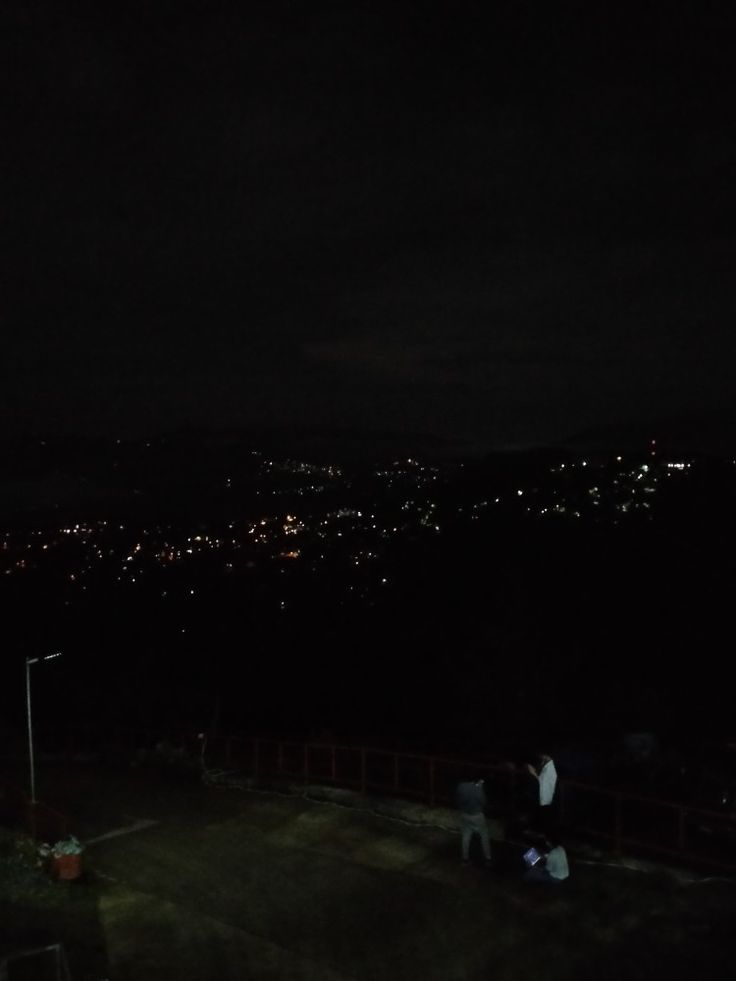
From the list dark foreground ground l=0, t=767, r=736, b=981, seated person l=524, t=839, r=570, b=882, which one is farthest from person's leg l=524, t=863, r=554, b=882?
dark foreground ground l=0, t=767, r=736, b=981

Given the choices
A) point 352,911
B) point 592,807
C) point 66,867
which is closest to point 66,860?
point 66,867

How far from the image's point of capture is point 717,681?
122 ft

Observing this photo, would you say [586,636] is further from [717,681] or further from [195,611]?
[195,611]

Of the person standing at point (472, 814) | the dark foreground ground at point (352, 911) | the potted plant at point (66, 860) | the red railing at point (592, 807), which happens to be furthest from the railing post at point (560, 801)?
the potted plant at point (66, 860)

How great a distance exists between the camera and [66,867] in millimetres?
11547

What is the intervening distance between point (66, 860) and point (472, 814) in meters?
4.72

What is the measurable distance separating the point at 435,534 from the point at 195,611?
18384 millimetres

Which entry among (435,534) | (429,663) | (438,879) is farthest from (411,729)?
(435,534)

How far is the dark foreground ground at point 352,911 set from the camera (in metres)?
8.67

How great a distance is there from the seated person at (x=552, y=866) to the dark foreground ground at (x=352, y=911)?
0.14 meters

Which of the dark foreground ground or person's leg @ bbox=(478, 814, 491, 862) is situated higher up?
person's leg @ bbox=(478, 814, 491, 862)

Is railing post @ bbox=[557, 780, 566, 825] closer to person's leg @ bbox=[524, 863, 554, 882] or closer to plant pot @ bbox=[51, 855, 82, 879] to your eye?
person's leg @ bbox=[524, 863, 554, 882]

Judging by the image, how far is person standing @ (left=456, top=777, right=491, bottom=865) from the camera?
10.6 m

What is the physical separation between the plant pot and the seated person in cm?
520
